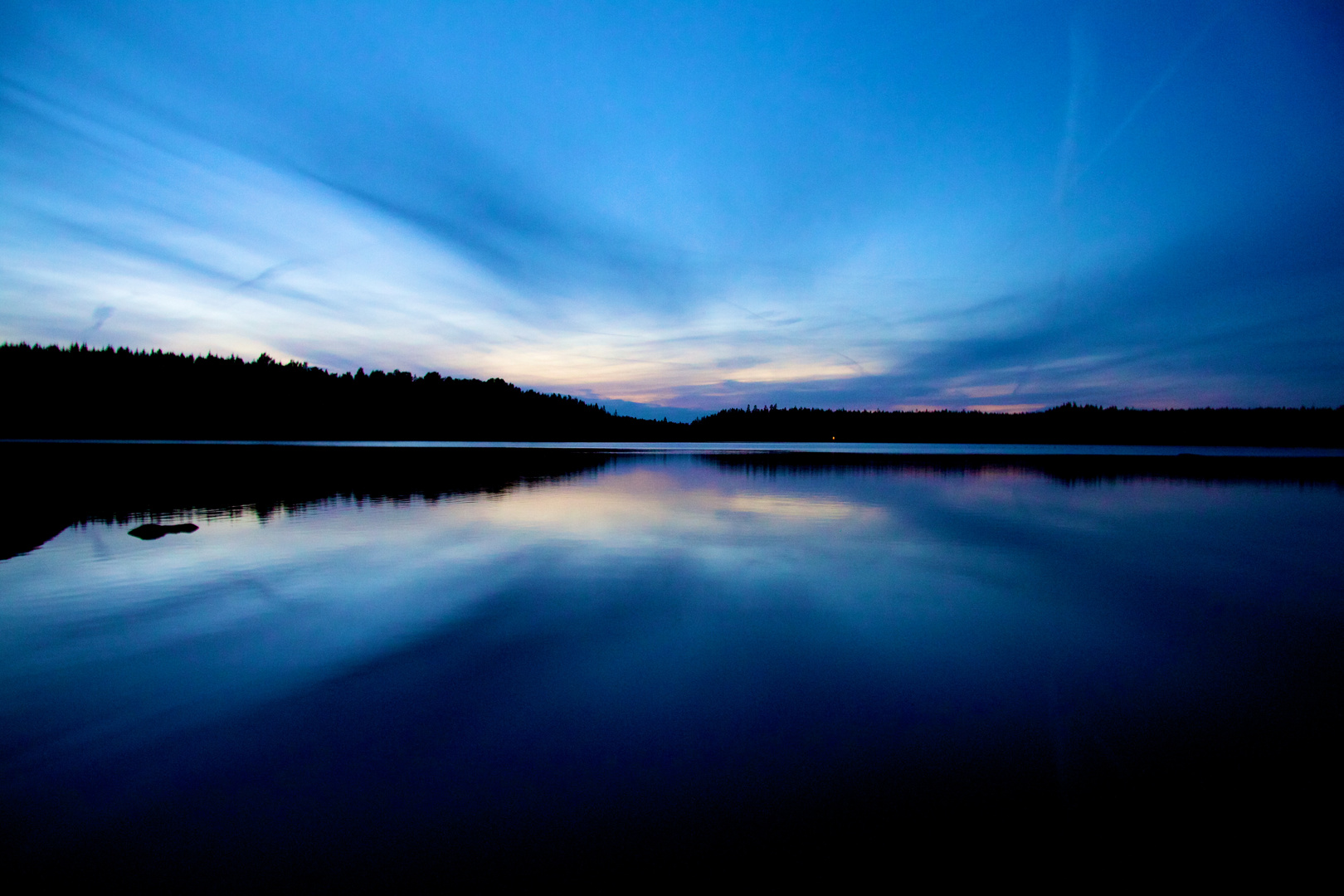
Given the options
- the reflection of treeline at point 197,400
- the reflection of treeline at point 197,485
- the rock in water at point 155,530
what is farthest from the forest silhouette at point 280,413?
the rock in water at point 155,530

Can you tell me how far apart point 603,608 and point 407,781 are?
669 centimetres

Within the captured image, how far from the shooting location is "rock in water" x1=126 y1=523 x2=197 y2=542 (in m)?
19.0

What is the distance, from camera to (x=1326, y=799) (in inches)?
217

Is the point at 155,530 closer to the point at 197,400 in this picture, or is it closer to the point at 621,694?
the point at 621,694

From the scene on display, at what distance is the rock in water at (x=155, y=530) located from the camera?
19.0 metres

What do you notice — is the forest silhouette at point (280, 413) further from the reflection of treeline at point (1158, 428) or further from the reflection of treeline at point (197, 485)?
the reflection of treeline at point (197, 485)

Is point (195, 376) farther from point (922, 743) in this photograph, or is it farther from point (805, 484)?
point (922, 743)

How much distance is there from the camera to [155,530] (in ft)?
63.7

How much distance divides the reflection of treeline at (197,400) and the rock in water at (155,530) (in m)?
171

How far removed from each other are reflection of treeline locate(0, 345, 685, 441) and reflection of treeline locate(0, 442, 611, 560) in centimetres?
10763

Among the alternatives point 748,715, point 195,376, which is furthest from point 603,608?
point 195,376

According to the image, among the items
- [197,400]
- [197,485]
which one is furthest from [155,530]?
[197,400]

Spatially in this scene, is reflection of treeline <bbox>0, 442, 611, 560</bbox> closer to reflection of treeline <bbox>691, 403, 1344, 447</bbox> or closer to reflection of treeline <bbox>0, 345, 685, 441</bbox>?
reflection of treeline <bbox>0, 345, 685, 441</bbox>

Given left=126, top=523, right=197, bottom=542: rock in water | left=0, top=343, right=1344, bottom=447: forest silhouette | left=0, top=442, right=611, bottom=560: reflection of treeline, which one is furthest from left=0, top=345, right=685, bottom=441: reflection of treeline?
left=126, top=523, right=197, bottom=542: rock in water
